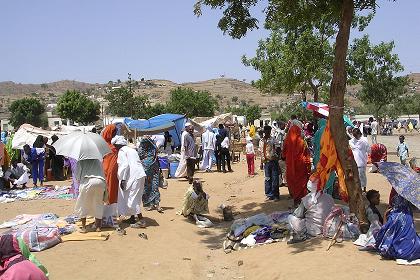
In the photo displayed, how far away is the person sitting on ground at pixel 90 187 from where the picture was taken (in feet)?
24.8

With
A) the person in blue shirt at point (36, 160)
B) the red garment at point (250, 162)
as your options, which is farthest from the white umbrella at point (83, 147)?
the red garment at point (250, 162)

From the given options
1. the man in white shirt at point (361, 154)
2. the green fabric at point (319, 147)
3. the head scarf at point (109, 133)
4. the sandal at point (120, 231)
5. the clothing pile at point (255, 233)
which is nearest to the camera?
the clothing pile at point (255, 233)

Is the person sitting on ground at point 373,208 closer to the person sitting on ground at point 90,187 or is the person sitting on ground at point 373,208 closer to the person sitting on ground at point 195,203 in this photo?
the person sitting on ground at point 195,203

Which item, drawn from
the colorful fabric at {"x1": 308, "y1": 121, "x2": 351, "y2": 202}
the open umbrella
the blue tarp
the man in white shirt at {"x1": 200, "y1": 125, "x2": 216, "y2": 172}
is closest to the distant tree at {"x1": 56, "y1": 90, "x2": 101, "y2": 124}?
the blue tarp

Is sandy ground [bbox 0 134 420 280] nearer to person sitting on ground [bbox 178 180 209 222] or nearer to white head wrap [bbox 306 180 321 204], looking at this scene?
person sitting on ground [bbox 178 180 209 222]

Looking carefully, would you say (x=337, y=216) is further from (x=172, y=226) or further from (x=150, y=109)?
(x=150, y=109)

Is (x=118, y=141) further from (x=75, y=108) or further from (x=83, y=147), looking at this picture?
(x=75, y=108)

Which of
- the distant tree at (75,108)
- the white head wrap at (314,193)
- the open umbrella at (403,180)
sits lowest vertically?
the white head wrap at (314,193)

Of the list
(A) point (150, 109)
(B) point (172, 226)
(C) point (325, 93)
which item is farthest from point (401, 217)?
(A) point (150, 109)

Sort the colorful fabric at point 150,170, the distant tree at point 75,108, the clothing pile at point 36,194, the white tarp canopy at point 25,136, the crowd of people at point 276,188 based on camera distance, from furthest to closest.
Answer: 1. the distant tree at point 75,108
2. the white tarp canopy at point 25,136
3. the clothing pile at point 36,194
4. the colorful fabric at point 150,170
5. the crowd of people at point 276,188

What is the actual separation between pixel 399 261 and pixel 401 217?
541 millimetres

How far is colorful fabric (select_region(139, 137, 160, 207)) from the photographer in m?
9.30

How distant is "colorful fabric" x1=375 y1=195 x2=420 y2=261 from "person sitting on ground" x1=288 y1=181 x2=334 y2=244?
1.18m

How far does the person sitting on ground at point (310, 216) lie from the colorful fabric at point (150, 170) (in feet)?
10.4
